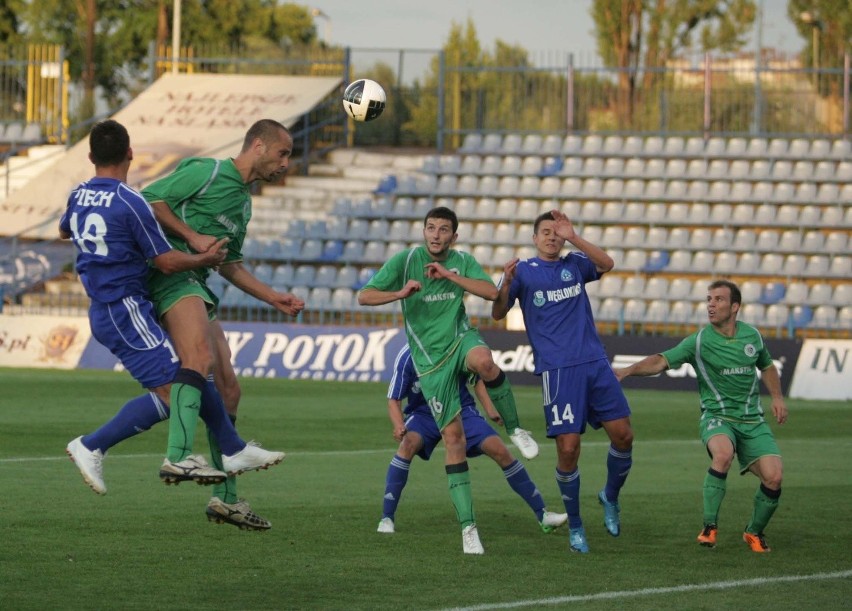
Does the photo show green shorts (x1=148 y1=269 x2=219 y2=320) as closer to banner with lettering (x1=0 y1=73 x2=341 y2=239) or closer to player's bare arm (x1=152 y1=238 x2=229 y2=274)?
player's bare arm (x1=152 y1=238 x2=229 y2=274)

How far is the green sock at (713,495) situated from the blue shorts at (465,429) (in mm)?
1385

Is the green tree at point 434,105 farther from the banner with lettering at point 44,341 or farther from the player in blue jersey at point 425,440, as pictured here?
the player in blue jersey at point 425,440

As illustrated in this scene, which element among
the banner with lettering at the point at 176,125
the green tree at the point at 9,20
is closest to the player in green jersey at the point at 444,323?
the banner with lettering at the point at 176,125

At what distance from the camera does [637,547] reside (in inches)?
369

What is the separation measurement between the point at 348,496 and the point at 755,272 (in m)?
17.0

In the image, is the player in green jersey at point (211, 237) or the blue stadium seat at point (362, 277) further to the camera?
the blue stadium seat at point (362, 277)

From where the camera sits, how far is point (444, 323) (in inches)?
371

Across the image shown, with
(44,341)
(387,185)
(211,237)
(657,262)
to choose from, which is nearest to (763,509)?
(211,237)

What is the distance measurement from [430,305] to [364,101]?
300 cm

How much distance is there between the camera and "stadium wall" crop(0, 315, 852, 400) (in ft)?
74.4

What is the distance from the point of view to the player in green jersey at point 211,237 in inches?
324

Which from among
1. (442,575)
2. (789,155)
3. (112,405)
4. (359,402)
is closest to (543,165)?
(789,155)

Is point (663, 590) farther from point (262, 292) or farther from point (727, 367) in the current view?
point (262, 292)

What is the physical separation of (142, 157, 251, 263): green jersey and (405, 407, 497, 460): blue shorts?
223 cm
